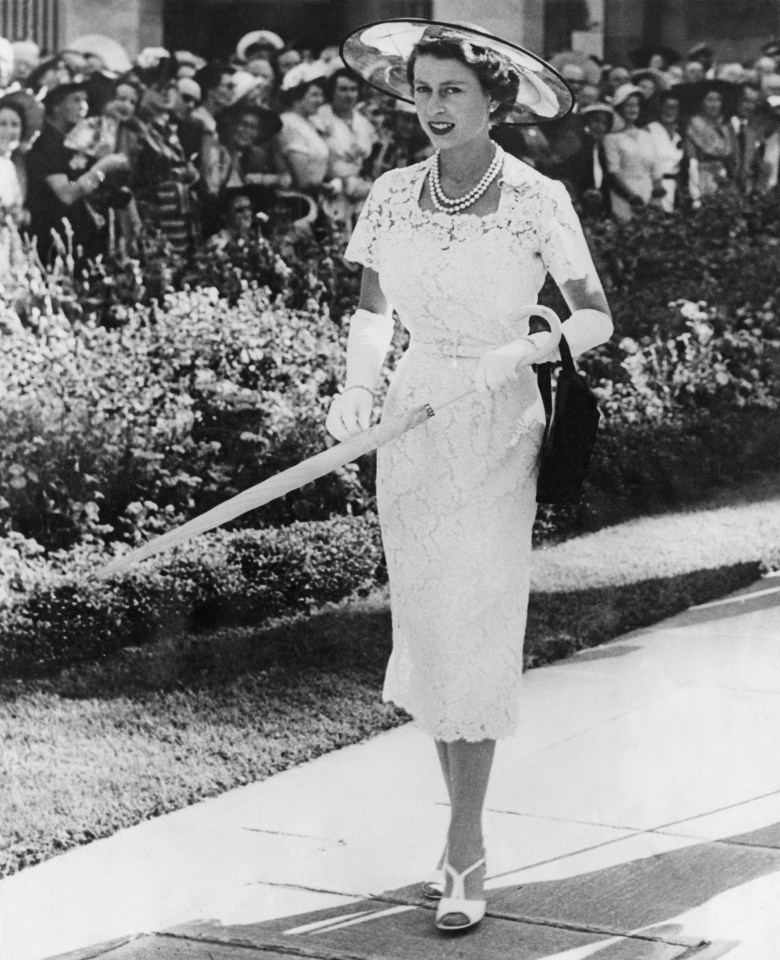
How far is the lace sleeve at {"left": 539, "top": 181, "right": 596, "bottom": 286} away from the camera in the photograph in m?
3.00

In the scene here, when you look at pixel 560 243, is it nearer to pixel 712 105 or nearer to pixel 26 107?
pixel 712 105

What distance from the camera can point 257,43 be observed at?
409 cm

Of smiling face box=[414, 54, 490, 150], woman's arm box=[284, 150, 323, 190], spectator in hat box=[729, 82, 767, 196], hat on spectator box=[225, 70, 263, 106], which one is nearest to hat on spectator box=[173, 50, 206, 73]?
→ hat on spectator box=[225, 70, 263, 106]

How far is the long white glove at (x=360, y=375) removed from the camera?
307cm

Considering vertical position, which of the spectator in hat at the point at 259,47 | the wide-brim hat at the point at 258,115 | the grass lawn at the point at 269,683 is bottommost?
the grass lawn at the point at 269,683

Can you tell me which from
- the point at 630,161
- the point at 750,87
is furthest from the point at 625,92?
the point at 750,87

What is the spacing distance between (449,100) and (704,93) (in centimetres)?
138

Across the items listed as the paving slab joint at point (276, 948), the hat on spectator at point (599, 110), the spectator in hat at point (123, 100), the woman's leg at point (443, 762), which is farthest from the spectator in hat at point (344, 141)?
the paving slab joint at point (276, 948)

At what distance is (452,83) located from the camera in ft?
9.85

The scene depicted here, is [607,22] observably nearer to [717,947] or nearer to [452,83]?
[452,83]

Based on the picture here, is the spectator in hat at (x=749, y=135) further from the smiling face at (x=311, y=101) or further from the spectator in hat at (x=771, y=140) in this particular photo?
the smiling face at (x=311, y=101)

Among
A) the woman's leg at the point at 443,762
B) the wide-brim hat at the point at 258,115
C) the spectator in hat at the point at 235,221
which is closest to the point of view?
the woman's leg at the point at 443,762

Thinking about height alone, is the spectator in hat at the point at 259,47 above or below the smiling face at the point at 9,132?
above

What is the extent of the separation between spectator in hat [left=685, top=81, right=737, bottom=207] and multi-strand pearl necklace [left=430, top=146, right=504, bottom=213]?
4.25 ft
